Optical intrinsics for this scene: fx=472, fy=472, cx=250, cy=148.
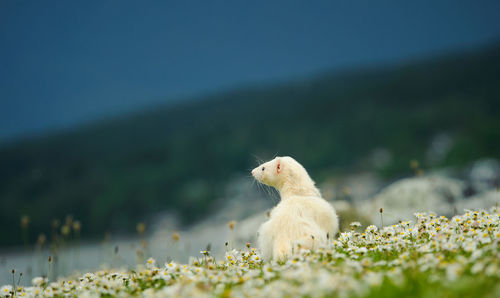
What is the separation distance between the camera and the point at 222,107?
97.5m

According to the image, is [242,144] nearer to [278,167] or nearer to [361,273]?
[278,167]

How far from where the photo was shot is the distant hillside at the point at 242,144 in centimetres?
5579

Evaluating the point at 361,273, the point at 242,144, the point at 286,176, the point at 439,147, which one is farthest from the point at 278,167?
the point at 242,144

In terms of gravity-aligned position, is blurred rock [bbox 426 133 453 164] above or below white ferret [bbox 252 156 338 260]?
above

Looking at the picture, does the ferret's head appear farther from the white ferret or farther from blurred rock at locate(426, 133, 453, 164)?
blurred rock at locate(426, 133, 453, 164)

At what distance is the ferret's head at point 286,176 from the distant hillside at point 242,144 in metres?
41.3

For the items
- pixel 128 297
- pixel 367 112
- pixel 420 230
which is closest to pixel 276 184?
pixel 420 230

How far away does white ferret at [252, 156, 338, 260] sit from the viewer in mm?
6293

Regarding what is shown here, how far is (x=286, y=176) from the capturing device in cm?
779

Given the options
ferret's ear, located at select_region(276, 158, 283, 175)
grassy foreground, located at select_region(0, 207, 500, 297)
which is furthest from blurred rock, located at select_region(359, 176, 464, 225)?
grassy foreground, located at select_region(0, 207, 500, 297)

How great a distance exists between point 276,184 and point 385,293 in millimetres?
4118

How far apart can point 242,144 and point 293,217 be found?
61.4 meters

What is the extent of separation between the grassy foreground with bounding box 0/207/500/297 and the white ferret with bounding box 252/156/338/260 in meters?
0.28

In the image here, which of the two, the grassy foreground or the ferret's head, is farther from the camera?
the ferret's head
